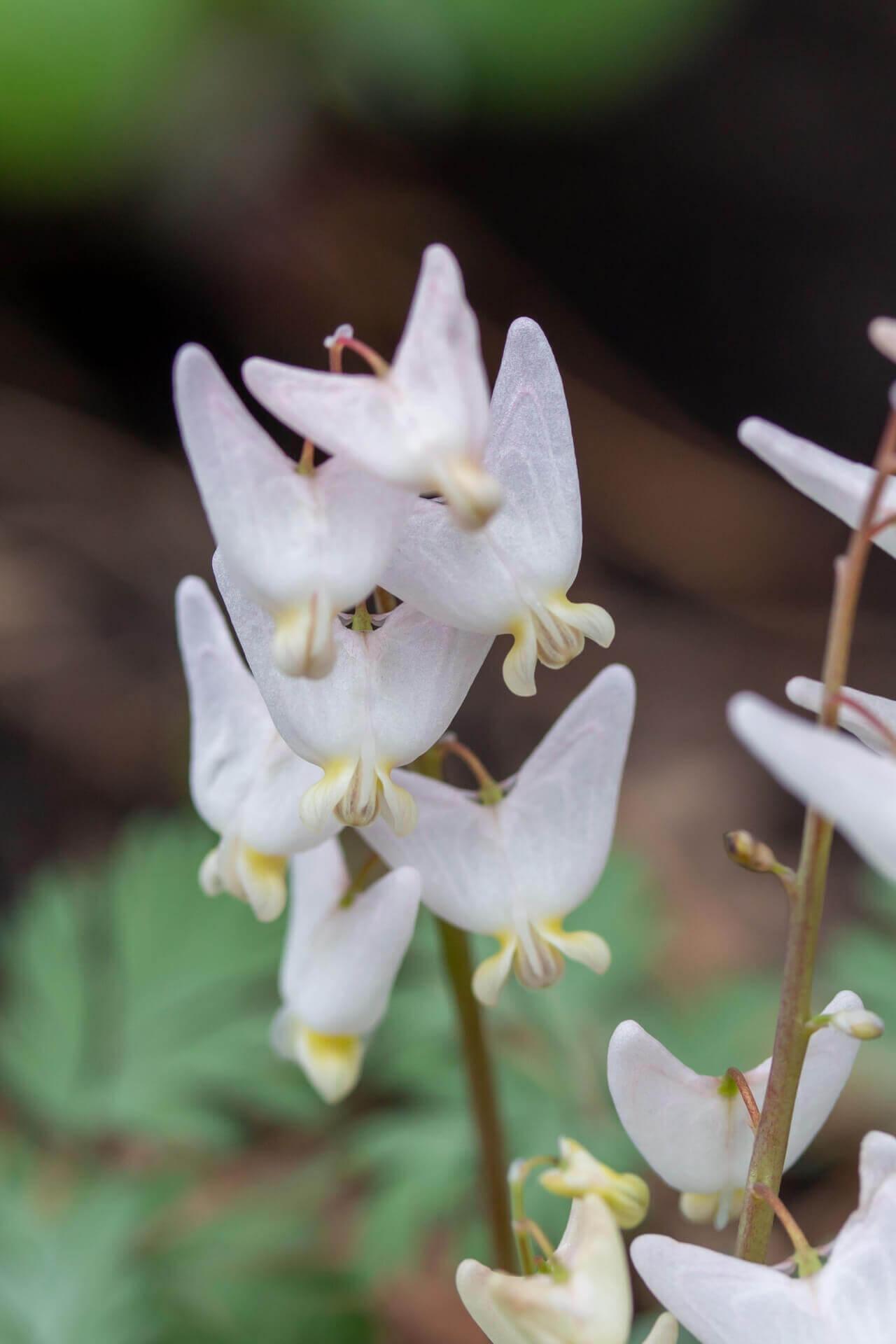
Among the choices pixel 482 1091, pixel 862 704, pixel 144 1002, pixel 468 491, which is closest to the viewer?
pixel 468 491

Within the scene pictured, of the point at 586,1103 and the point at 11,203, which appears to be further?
the point at 11,203

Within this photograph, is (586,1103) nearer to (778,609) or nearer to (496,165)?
(778,609)

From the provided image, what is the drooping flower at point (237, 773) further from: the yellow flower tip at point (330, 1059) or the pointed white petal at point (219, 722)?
the yellow flower tip at point (330, 1059)

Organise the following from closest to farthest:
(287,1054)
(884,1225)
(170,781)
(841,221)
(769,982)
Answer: (884,1225)
(287,1054)
(769,982)
(170,781)
(841,221)

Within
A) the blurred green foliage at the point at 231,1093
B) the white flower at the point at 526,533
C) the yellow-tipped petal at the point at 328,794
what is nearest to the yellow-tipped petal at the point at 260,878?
the yellow-tipped petal at the point at 328,794

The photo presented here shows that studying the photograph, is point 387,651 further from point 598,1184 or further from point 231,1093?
point 231,1093

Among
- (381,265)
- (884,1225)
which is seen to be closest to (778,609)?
(381,265)

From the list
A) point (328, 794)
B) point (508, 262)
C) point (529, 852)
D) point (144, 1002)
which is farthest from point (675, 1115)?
point (508, 262)
